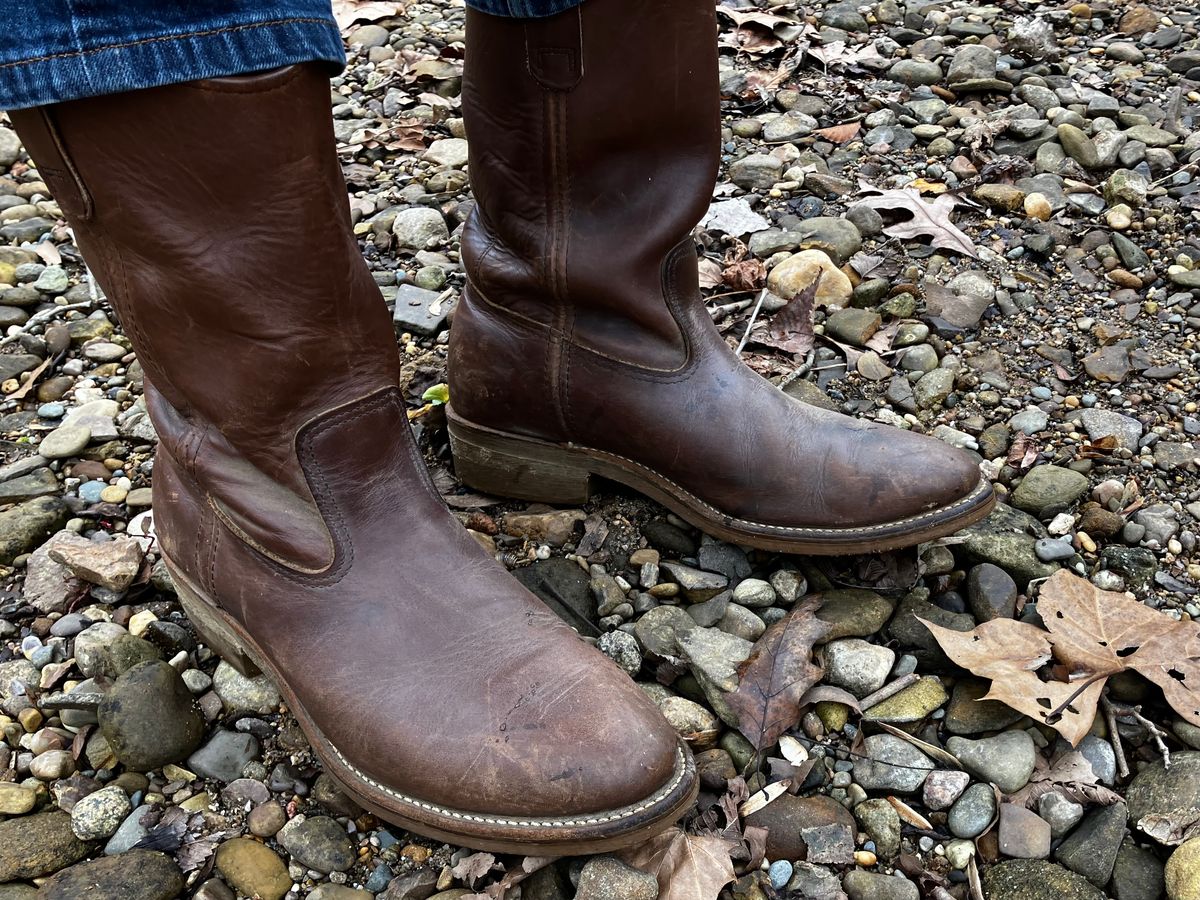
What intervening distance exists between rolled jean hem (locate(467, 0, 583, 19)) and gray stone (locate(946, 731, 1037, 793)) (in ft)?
4.13

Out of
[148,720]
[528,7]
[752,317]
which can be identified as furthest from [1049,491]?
[148,720]

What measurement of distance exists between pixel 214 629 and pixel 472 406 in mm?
631

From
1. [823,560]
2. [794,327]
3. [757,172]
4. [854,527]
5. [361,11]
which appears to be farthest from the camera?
[361,11]

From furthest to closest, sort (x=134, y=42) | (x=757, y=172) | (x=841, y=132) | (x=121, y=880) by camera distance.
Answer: (x=841, y=132), (x=757, y=172), (x=121, y=880), (x=134, y=42)

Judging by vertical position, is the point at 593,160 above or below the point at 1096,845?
above

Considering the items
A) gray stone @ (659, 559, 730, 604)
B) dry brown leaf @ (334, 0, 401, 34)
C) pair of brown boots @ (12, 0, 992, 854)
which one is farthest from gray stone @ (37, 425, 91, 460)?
dry brown leaf @ (334, 0, 401, 34)

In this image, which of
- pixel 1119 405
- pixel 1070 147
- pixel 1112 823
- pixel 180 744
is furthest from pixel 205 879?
pixel 1070 147

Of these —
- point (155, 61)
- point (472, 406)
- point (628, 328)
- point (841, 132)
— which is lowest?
point (841, 132)

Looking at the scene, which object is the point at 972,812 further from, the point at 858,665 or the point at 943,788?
the point at 858,665

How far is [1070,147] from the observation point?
3.16m

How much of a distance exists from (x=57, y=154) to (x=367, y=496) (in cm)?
59

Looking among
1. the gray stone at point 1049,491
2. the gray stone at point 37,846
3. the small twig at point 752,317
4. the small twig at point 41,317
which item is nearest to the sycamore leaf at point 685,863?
the gray stone at point 37,846

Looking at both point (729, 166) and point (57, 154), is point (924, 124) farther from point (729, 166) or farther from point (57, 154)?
point (57, 154)

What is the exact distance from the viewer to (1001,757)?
5.04ft
